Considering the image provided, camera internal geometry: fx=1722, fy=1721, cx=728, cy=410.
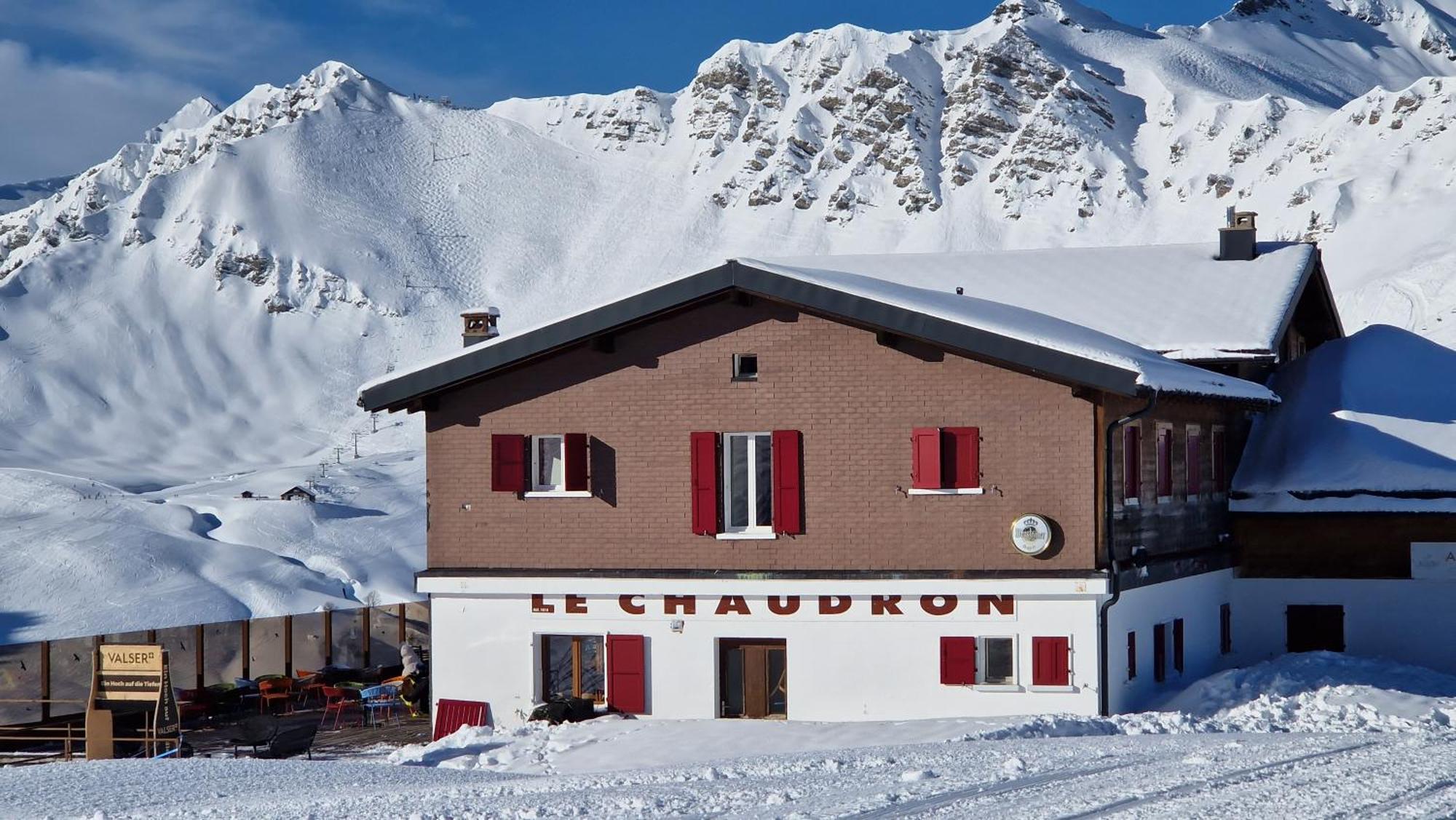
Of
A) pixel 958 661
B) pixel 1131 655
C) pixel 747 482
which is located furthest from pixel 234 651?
pixel 1131 655

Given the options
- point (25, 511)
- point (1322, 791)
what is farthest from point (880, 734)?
point (25, 511)

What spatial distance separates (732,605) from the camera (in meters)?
21.6

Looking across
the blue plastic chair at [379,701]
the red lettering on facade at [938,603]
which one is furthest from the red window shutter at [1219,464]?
the blue plastic chair at [379,701]

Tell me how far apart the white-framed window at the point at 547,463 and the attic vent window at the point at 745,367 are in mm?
2516

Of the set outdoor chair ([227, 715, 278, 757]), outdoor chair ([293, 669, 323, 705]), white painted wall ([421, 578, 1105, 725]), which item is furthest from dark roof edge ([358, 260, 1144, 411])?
outdoor chair ([293, 669, 323, 705])

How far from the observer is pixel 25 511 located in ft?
164

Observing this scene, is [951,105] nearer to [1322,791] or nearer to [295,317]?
[295,317]

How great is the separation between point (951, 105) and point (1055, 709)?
128993mm

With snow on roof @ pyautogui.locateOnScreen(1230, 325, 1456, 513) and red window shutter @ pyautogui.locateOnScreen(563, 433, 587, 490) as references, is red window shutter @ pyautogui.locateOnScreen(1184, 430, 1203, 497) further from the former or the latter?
red window shutter @ pyautogui.locateOnScreen(563, 433, 587, 490)

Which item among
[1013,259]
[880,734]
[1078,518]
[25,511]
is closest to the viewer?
[880,734]

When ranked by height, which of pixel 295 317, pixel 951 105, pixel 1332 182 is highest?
pixel 951 105

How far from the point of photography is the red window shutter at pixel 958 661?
20.7 meters

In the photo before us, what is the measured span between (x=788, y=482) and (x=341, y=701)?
8438 millimetres

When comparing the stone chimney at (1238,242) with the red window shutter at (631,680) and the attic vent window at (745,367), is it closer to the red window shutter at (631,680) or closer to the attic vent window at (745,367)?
the attic vent window at (745,367)
